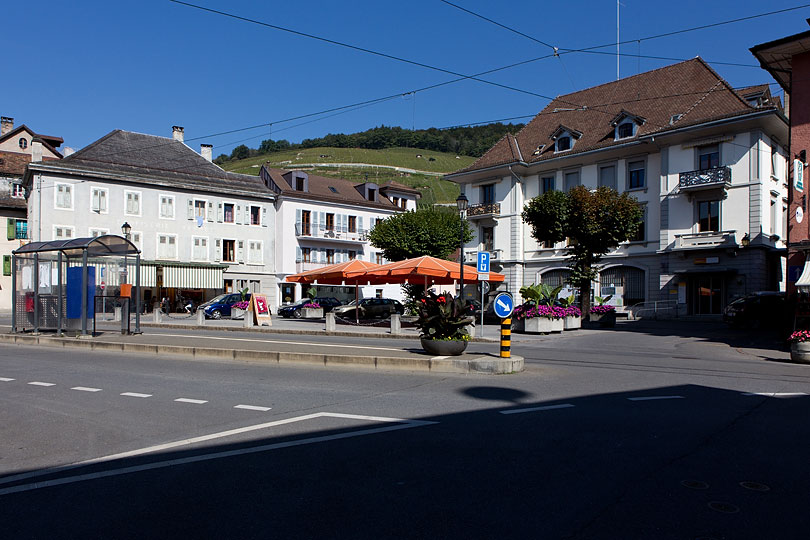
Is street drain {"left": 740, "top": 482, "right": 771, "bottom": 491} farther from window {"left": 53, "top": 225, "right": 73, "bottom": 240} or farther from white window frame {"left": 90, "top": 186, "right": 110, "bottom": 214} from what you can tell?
white window frame {"left": 90, "top": 186, "right": 110, "bottom": 214}

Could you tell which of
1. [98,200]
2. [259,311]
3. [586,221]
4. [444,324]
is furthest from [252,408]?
[98,200]

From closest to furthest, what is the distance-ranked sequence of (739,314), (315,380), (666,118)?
A: (315,380), (739,314), (666,118)

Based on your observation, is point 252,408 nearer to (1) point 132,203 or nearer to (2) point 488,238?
(2) point 488,238

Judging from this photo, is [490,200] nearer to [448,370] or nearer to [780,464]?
[448,370]

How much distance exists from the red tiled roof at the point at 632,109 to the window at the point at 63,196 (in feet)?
97.4

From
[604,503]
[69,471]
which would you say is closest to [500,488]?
[604,503]

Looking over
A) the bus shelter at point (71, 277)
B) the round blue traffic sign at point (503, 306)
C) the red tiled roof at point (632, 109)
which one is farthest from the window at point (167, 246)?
the round blue traffic sign at point (503, 306)

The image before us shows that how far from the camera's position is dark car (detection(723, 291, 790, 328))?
27.2 m

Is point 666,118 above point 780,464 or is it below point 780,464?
above

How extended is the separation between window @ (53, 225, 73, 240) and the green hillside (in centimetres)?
5696

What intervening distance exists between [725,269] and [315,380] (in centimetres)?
3062

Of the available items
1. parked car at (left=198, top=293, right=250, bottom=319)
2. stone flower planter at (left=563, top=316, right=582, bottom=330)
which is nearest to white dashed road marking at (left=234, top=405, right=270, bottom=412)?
stone flower planter at (left=563, top=316, right=582, bottom=330)

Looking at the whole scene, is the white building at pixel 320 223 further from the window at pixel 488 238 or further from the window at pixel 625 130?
the window at pixel 625 130

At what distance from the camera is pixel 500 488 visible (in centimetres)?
461
